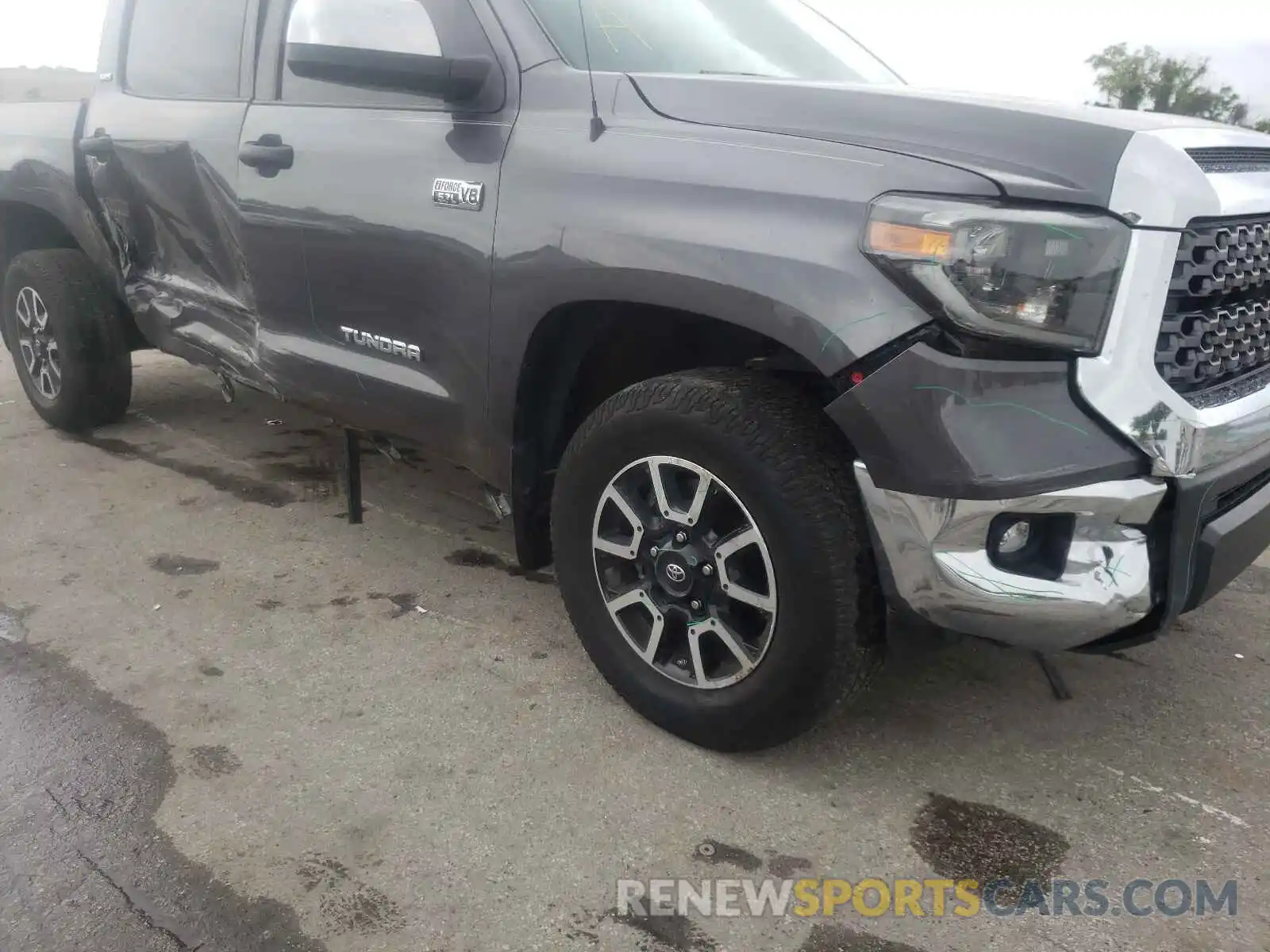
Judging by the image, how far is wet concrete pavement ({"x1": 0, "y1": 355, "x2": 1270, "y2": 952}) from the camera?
1814 millimetres

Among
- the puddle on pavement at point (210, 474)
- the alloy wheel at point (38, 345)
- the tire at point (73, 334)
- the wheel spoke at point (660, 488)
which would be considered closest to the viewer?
the wheel spoke at point (660, 488)

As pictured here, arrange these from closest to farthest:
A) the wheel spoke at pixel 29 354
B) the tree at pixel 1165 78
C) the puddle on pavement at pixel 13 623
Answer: the puddle on pavement at pixel 13 623 < the wheel spoke at pixel 29 354 < the tree at pixel 1165 78

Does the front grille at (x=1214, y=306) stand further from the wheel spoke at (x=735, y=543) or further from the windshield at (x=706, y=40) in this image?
the windshield at (x=706, y=40)

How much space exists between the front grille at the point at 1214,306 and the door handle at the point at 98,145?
11.7 feet

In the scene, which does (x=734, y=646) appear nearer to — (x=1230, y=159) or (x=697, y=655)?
(x=697, y=655)

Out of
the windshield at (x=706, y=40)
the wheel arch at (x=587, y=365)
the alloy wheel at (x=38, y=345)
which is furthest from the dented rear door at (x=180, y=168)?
the windshield at (x=706, y=40)

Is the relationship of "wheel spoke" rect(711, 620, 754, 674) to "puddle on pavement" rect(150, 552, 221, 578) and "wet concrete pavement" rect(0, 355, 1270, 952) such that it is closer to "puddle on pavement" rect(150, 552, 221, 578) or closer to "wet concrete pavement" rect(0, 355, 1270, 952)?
"wet concrete pavement" rect(0, 355, 1270, 952)

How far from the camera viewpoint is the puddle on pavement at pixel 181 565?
10.5 ft

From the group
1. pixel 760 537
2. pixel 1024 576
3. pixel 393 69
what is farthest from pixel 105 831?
pixel 1024 576

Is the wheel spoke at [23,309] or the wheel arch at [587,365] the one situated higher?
the wheel arch at [587,365]

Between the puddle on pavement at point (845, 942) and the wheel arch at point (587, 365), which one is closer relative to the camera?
the puddle on pavement at point (845, 942)

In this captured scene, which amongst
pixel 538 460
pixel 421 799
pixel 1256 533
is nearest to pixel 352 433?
pixel 538 460

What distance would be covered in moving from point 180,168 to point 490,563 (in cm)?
169

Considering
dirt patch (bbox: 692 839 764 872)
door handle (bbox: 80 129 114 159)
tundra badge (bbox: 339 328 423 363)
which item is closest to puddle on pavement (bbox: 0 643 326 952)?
dirt patch (bbox: 692 839 764 872)
